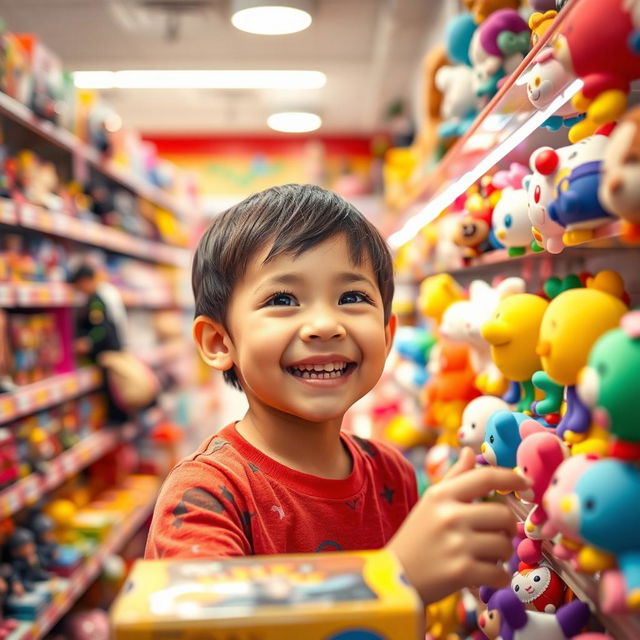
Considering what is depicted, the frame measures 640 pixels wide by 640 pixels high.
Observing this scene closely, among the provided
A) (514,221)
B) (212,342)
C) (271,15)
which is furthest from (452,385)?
(271,15)

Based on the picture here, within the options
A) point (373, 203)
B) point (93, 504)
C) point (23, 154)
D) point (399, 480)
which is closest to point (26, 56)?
point (23, 154)

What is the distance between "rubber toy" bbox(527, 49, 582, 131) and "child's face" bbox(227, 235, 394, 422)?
364 millimetres

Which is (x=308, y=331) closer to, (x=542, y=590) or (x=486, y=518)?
(x=486, y=518)

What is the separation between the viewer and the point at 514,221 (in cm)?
153

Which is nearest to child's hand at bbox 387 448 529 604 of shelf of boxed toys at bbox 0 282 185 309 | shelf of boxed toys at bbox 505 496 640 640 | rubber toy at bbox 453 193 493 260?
shelf of boxed toys at bbox 505 496 640 640

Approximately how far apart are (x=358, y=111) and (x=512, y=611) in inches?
281

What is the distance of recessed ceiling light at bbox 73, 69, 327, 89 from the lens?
621cm

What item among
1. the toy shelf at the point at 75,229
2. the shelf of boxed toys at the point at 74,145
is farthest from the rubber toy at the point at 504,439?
the shelf of boxed toys at the point at 74,145

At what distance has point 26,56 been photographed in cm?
298

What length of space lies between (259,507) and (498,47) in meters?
1.53

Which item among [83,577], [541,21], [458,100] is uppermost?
[458,100]

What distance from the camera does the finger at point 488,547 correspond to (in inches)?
33.1

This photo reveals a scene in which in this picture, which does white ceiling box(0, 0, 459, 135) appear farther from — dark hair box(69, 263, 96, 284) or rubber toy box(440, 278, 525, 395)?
rubber toy box(440, 278, 525, 395)

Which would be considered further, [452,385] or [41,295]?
[41,295]
